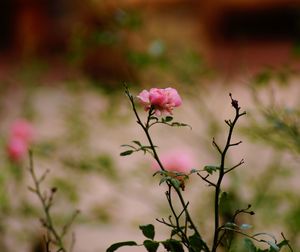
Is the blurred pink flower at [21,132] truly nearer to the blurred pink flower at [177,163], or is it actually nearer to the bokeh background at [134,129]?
the bokeh background at [134,129]

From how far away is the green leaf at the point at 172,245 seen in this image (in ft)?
2.00

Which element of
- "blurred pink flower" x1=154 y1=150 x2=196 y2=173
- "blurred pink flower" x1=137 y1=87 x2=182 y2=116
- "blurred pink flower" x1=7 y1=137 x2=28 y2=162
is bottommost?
"blurred pink flower" x1=137 y1=87 x2=182 y2=116

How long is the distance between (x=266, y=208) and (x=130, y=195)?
135cm

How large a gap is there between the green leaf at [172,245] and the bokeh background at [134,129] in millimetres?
370

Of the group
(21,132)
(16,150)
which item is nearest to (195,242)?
(16,150)

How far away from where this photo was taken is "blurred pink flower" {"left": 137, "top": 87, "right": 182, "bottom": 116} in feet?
1.98

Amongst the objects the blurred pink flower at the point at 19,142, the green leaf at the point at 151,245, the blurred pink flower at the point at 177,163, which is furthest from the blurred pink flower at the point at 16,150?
the green leaf at the point at 151,245

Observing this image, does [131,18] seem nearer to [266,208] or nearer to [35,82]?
[266,208]

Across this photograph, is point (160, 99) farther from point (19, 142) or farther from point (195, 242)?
point (19, 142)

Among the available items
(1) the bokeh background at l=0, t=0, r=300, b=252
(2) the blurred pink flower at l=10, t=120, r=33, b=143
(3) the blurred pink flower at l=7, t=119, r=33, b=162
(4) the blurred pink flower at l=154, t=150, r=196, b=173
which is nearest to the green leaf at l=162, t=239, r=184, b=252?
(1) the bokeh background at l=0, t=0, r=300, b=252

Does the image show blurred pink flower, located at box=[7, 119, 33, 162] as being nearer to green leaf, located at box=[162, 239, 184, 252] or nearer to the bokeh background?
the bokeh background

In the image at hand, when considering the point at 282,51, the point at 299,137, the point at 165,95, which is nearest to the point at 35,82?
the point at 299,137

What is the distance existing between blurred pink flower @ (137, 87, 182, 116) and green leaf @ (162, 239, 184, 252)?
148 millimetres

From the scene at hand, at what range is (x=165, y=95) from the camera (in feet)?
2.00
